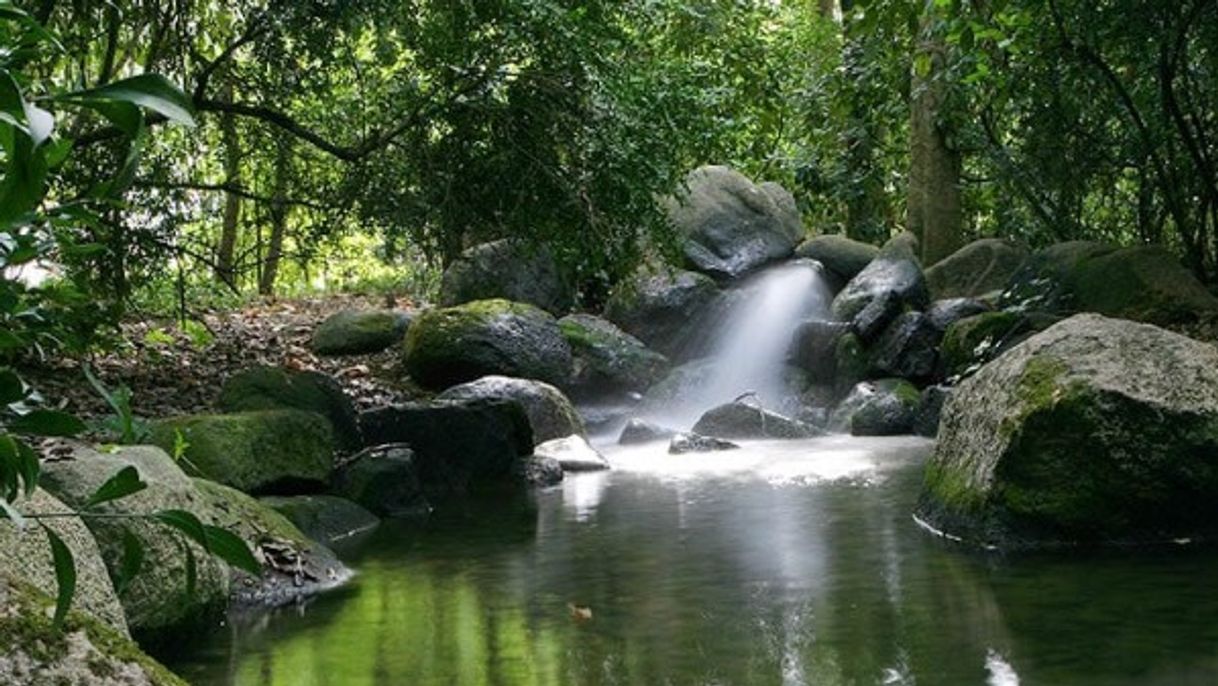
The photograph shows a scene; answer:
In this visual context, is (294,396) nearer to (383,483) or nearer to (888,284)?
(383,483)

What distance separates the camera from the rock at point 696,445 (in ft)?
38.3

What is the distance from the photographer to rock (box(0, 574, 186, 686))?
2.53m

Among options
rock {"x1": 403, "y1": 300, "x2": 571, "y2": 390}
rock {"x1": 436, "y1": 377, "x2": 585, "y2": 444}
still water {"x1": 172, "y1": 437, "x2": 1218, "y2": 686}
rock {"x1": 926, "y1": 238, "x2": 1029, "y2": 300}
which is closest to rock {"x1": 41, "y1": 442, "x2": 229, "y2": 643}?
still water {"x1": 172, "y1": 437, "x2": 1218, "y2": 686}

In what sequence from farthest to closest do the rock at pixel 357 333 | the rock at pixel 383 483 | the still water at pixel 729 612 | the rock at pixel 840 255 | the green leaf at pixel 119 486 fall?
1. the rock at pixel 840 255
2. the rock at pixel 357 333
3. the rock at pixel 383 483
4. the still water at pixel 729 612
5. the green leaf at pixel 119 486

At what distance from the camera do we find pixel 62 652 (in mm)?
2570

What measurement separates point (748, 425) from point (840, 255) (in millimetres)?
5534

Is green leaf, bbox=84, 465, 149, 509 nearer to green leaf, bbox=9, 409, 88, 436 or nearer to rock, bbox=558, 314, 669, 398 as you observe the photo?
green leaf, bbox=9, 409, 88, 436

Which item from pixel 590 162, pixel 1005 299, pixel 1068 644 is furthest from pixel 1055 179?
pixel 1068 644

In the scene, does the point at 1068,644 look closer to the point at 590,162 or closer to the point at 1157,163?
the point at 590,162

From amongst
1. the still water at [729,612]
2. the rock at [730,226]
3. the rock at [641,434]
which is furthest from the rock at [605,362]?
the still water at [729,612]

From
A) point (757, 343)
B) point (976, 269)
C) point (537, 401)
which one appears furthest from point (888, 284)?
point (537, 401)

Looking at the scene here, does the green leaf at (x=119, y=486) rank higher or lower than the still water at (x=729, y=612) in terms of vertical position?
higher

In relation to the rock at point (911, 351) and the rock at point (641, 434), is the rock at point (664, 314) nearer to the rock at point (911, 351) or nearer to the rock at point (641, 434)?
the rock at point (911, 351)

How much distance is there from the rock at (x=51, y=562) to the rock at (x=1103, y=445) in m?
4.24
